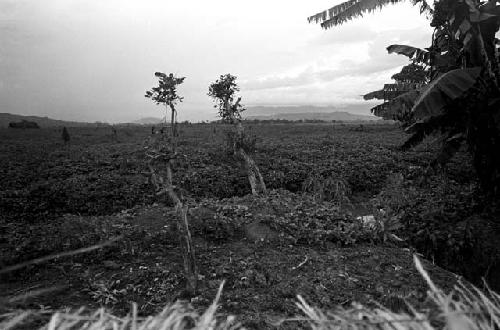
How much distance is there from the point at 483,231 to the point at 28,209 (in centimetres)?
1312

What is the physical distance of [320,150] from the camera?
21.1 m

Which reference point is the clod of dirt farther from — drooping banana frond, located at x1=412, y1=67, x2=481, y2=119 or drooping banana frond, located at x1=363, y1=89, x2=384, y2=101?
drooping banana frond, located at x1=363, y1=89, x2=384, y2=101

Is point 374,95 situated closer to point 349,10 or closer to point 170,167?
point 349,10

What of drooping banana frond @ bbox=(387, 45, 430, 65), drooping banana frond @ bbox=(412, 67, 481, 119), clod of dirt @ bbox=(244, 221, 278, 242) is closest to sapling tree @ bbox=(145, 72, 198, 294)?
clod of dirt @ bbox=(244, 221, 278, 242)

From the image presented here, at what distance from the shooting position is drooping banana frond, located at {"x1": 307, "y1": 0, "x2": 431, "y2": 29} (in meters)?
10.0

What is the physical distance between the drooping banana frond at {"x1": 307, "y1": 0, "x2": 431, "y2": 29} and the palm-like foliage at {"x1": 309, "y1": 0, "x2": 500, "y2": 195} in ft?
5.73

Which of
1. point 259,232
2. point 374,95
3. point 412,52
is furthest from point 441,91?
point 374,95

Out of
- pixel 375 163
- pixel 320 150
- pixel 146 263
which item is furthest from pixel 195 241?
pixel 320 150

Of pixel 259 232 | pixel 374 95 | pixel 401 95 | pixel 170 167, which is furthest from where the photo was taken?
pixel 374 95

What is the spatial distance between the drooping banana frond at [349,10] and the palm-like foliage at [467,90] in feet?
5.73

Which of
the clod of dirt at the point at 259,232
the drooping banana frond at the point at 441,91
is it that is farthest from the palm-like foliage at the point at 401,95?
the clod of dirt at the point at 259,232

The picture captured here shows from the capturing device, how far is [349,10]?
10305 mm

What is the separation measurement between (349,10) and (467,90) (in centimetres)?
437

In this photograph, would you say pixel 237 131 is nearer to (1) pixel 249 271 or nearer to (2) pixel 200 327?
(1) pixel 249 271
